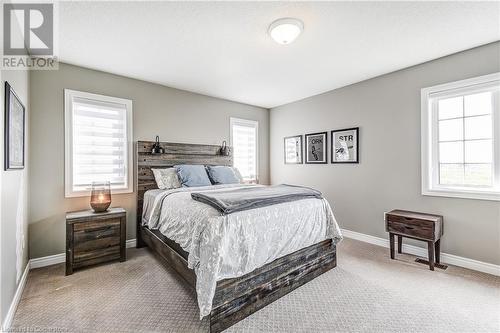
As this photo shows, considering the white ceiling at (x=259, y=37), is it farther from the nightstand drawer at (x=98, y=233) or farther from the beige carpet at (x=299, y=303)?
the beige carpet at (x=299, y=303)

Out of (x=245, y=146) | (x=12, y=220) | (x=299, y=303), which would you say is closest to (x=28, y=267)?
(x=12, y=220)

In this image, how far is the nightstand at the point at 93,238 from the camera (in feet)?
8.66

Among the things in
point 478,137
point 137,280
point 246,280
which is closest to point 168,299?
point 137,280

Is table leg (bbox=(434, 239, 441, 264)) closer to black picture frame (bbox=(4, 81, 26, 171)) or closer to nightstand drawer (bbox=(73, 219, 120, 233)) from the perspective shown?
nightstand drawer (bbox=(73, 219, 120, 233))

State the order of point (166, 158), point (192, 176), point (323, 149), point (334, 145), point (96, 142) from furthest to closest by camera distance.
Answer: point (323, 149) < point (334, 145) < point (166, 158) < point (192, 176) < point (96, 142)

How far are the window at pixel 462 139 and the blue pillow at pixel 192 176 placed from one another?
10.1 feet

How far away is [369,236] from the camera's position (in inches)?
146

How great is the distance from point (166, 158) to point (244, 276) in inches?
98.7

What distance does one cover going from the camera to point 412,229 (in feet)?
9.32

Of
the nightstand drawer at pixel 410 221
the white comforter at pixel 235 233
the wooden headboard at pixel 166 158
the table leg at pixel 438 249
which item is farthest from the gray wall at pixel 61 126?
the table leg at pixel 438 249

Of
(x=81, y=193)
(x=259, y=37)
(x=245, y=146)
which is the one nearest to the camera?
(x=259, y=37)

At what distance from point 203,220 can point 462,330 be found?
7.00 feet

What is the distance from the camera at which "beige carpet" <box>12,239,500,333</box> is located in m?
1.81

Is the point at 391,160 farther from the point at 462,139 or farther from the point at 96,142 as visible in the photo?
the point at 96,142
